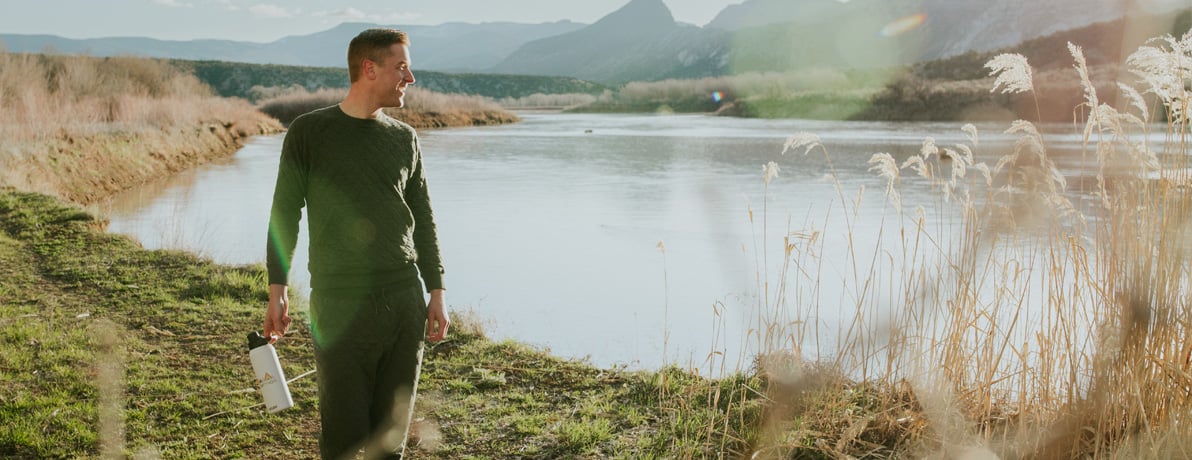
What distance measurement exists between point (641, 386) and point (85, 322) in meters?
3.34

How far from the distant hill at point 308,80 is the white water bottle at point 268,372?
73.1 m

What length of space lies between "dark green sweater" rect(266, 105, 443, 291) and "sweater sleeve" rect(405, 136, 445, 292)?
0.48 feet

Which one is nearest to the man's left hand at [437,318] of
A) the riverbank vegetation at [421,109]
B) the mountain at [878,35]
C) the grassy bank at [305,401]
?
the grassy bank at [305,401]

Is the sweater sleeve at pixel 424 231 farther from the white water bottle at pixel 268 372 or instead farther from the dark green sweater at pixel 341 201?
the white water bottle at pixel 268 372

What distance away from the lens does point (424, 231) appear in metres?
2.57

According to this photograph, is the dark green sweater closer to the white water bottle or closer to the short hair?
the short hair

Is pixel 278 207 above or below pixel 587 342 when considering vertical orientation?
above

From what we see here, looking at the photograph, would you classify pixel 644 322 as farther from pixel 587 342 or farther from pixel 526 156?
pixel 526 156

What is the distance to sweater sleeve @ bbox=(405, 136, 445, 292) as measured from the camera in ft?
8.38

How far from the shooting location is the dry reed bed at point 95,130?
12.2m

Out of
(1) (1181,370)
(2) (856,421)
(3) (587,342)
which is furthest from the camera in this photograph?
(3) (587,342)

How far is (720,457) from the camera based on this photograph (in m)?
3.07

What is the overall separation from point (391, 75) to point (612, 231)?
7.21 m

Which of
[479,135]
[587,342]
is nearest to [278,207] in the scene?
[587,342]
